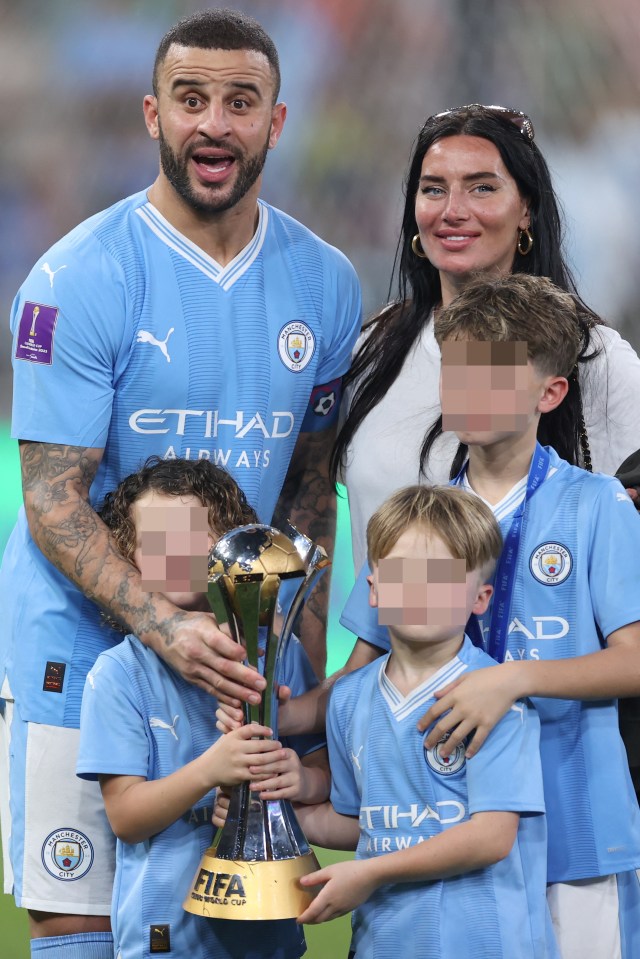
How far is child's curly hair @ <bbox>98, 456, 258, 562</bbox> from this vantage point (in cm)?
196

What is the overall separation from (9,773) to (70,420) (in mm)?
611

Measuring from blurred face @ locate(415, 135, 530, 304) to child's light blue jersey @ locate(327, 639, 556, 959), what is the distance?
782 millimetres

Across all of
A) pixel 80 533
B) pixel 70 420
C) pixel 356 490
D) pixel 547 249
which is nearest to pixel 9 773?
pixel 80 533

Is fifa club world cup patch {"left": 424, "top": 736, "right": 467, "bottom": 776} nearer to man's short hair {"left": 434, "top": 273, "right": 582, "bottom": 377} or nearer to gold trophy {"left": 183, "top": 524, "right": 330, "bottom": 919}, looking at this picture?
gold trophy {"left": 183, "top": 524, "right": 330, "bottom": 919}

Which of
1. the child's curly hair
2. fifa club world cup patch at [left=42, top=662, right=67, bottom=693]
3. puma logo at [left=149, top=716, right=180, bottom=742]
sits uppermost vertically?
the child's curly hair

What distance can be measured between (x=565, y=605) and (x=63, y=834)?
0.91 m

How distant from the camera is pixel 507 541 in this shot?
1860 millimetres

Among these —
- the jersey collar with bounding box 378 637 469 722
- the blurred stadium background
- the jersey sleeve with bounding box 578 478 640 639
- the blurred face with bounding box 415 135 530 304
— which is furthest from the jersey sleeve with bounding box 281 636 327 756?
the blurred stadium background

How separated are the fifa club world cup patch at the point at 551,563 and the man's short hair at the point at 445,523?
0.25ft

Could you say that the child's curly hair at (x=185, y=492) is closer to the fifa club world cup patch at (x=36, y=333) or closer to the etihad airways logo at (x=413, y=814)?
the fifa club world cup patch at (x=36, y=333)

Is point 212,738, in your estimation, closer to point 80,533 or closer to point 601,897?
point 80,533

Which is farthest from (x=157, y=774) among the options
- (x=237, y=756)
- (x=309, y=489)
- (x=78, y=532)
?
(x=309, y=489)

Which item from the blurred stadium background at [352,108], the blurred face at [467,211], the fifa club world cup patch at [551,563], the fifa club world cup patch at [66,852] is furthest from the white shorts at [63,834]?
the blurred stadium background at [352,108]

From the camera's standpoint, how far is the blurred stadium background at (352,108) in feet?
21.3
